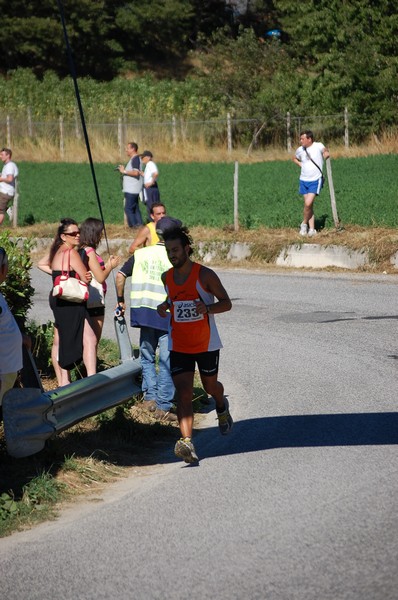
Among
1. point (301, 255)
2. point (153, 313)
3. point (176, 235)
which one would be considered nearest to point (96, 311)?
point (153, 313)

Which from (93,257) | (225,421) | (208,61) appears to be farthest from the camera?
(208,61)

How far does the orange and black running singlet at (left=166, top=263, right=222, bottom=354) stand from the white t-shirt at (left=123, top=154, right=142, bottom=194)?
49.9 ft

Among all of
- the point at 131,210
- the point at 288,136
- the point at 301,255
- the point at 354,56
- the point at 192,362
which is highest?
the point at 354,56

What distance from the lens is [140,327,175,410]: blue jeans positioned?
411 inches

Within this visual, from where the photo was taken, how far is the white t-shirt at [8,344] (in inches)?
299

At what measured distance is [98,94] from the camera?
62.5m

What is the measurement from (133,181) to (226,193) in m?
6.42

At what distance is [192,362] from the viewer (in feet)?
29.2

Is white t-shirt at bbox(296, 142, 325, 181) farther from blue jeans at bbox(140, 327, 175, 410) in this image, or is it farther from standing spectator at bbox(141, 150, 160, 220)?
blue jeans at bbox(140, 327, 175, 410)

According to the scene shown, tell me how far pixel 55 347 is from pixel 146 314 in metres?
1.05

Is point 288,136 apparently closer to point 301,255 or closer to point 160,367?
point 301,255

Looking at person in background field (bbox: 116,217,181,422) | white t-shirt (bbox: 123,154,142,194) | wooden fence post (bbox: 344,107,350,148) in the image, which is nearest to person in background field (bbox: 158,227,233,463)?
person in background field (bbox: 116,217,181,422)

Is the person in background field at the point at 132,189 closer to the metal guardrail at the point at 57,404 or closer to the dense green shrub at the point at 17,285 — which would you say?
the dense green shrub at the point at 17,285

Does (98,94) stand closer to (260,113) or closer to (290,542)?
(260,113)
